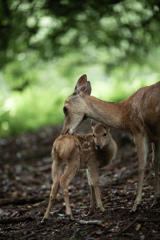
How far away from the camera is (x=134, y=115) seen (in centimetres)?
403

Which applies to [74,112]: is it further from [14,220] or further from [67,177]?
[14,220]

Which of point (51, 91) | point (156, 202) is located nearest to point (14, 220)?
point (156, 202)

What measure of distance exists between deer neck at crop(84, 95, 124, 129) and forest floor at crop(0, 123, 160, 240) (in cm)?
115

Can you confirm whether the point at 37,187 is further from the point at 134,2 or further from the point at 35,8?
the point at 134,2

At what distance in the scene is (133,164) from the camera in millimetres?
6562

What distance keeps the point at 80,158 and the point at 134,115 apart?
1.14 meters

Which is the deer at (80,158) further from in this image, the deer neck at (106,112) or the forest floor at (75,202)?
the deer neck at (106,112)

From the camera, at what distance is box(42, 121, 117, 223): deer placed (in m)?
4.30

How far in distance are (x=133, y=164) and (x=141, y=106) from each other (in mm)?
2830

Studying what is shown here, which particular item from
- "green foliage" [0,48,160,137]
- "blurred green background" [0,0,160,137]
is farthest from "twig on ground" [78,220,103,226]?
"green foliage" [0,48,160,137]

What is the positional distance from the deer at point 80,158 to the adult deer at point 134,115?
0.27 m

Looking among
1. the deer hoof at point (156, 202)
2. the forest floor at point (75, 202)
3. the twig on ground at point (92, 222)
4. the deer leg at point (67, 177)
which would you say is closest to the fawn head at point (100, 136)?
the deer leg at point (67, 177)

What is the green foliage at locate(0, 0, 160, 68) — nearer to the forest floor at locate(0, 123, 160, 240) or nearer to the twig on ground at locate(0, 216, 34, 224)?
the forest floor at locate(0, 123, 160, 240)

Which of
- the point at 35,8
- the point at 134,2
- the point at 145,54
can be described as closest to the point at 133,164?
the point at 145,54
